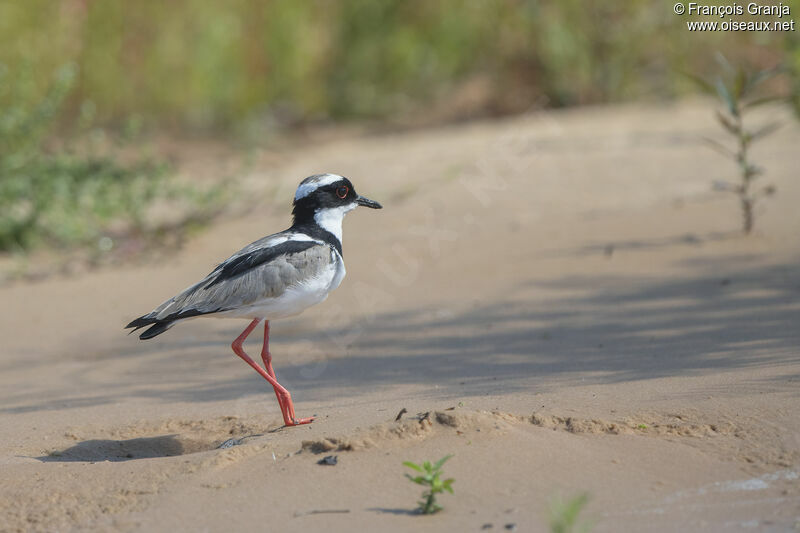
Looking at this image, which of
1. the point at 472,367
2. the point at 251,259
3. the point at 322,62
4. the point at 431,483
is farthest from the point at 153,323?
the point at 322,62

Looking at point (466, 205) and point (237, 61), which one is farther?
point (237, 61)

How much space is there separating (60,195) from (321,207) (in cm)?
494

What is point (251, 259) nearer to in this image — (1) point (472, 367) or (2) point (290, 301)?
(2) point (290, 301)

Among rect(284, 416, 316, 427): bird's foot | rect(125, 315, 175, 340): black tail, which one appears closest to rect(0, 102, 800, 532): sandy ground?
rect(284, 416, 316, 427): bird's foot

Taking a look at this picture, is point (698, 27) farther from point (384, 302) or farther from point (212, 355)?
point (212, 355)

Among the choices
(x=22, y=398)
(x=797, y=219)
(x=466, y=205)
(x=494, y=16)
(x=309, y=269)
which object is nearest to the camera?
(x=309, y=269)

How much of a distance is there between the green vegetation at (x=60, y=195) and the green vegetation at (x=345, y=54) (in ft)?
7.84

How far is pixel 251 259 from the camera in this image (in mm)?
5449

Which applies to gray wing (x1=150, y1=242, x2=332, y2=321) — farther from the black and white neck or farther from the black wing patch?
the black and white neck

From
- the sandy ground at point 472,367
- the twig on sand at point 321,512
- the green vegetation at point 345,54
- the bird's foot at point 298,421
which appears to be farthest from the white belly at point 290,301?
the green vegetation at point 345,54

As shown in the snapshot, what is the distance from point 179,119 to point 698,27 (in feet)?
24.0

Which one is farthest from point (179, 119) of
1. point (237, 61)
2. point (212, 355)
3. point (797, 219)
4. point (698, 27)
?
point (797, 219)

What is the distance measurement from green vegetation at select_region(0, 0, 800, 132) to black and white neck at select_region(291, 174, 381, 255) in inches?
287

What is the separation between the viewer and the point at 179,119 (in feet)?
46.3
